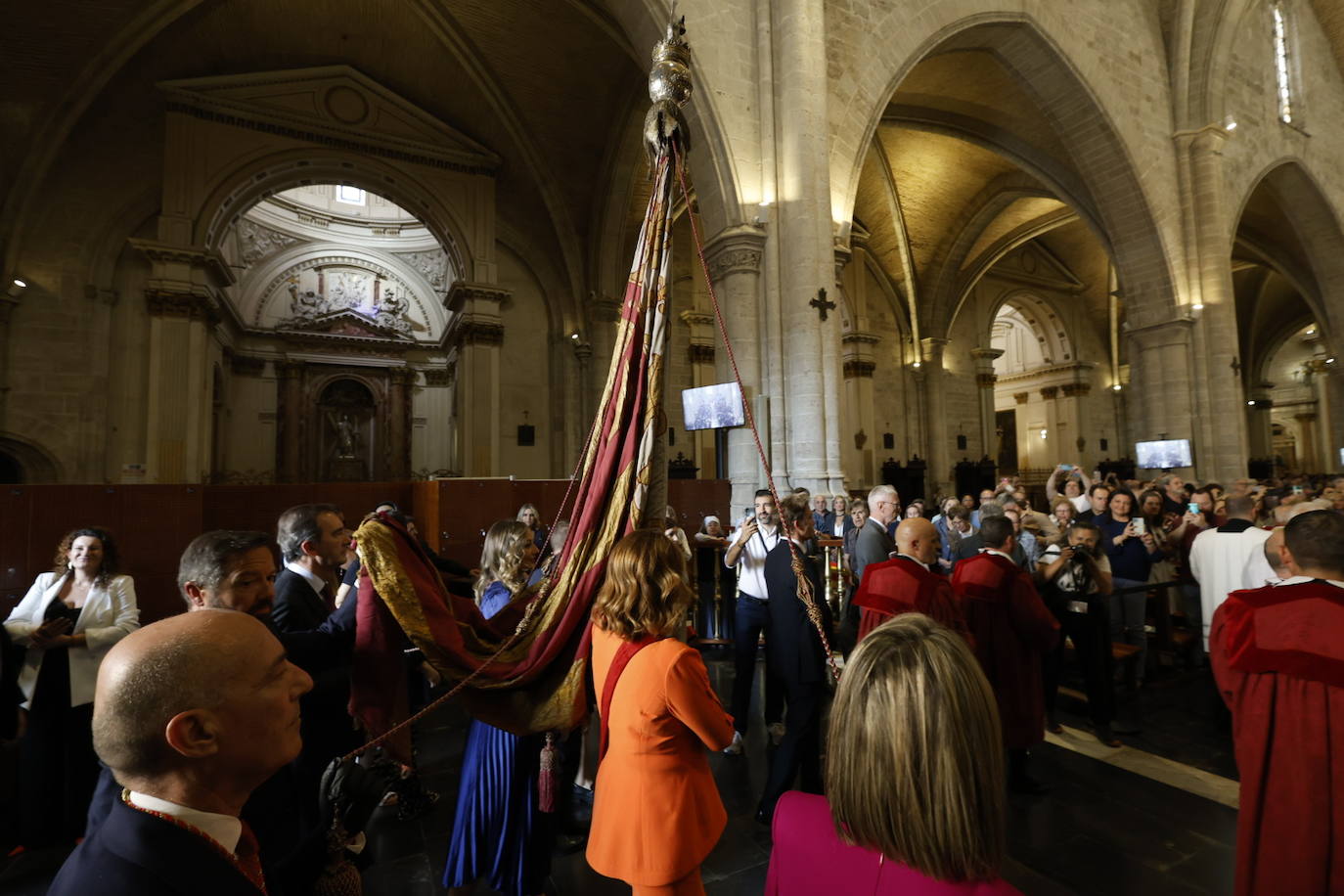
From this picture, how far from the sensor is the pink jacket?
90 centimetres

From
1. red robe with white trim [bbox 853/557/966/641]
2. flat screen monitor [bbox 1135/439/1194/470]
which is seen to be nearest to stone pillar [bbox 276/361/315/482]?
red robe with white trim [bbox 853/557/966/641]

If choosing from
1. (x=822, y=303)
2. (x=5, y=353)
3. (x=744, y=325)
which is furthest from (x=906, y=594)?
(x=5, y=353)

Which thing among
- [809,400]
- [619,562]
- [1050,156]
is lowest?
[619,562]

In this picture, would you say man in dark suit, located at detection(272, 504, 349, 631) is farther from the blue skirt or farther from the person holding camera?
the person holding camera

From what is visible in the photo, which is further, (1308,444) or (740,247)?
(1308,444)

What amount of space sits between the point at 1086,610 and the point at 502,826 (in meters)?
3.58

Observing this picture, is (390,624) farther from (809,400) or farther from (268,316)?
(268,316)

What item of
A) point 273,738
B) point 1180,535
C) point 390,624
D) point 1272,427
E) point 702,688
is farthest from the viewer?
point 1272,427

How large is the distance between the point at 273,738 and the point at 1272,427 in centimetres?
3765

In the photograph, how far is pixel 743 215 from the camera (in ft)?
26.3

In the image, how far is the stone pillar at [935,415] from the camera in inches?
Answer: 733

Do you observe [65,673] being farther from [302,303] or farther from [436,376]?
[302,303]

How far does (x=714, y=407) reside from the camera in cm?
732

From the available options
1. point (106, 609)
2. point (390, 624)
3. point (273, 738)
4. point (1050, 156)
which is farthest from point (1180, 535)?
point (1050, 156)
